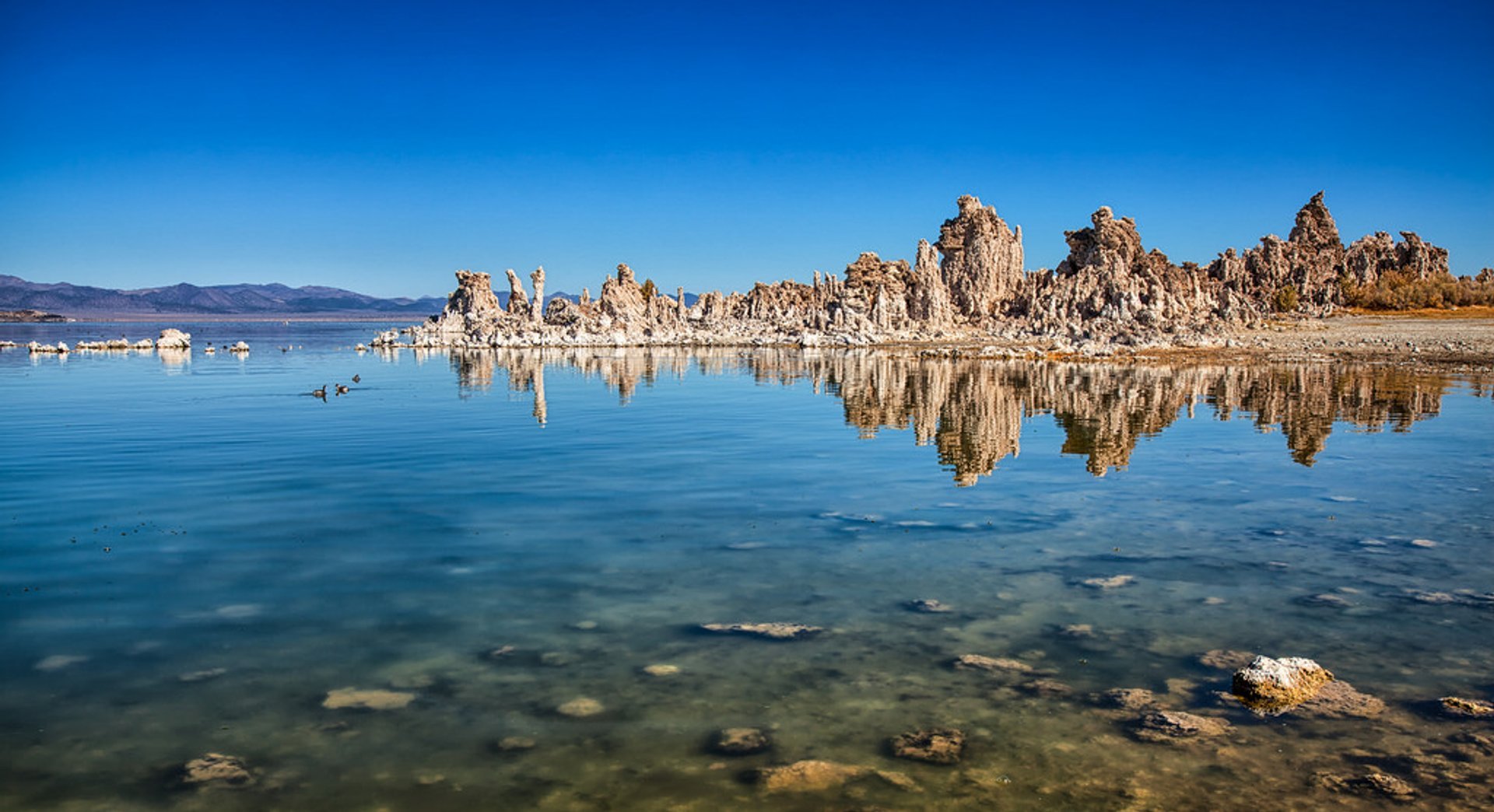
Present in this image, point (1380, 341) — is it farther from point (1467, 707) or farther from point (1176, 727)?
point (1176, 727)

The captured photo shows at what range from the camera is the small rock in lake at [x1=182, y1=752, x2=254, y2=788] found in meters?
5.65

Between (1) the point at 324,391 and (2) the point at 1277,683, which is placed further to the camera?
(1) the point at 324,391

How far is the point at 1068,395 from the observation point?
29.2 metres

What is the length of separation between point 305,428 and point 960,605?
18771 mm

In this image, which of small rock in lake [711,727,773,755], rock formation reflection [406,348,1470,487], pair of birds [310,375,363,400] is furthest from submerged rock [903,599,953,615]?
pair of birds [310,375,363,400]

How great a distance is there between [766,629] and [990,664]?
6.55 feet

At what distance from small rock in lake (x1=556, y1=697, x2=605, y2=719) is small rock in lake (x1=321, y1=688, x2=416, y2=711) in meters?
1.19

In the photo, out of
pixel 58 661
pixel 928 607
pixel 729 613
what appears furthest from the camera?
pixel 928 607

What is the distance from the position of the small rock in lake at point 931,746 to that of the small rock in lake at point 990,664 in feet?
3.64

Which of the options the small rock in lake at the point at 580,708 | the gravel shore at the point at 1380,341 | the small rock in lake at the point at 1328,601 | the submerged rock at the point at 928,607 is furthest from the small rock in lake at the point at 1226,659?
the gravel shore at the point at 1380,341

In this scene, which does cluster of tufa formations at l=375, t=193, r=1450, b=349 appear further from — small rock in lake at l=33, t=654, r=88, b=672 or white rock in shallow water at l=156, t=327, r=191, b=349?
small rock in lake at l=33, t=654, r=88, b=672

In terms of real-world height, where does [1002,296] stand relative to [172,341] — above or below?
above

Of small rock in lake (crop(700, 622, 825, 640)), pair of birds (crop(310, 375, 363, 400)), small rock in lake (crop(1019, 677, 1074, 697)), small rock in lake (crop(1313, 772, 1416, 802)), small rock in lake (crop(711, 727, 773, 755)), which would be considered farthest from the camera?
pair of birds (crop(310, 375, 363, 400))

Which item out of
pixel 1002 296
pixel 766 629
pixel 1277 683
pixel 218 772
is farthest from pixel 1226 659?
pixel 1002 296
